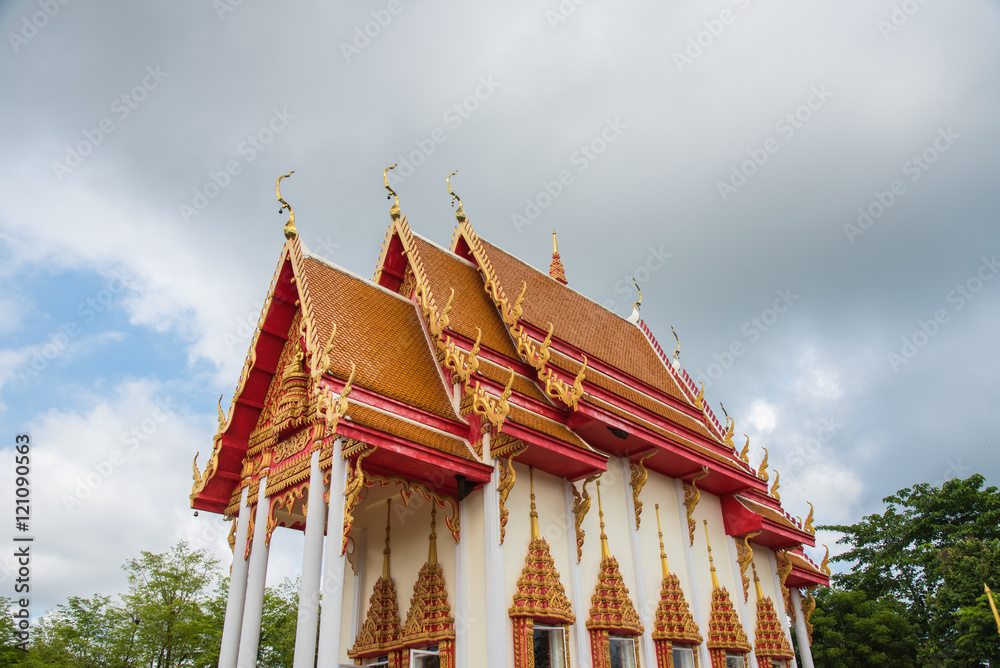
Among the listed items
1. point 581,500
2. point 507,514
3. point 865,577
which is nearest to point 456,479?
point 507,514

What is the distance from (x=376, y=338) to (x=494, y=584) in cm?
375

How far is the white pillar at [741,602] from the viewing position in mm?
12375

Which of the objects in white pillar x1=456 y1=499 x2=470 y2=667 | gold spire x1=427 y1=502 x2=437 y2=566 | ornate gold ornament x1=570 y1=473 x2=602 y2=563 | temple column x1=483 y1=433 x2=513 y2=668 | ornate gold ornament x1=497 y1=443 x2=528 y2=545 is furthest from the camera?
ornate gold ornament x1=570 y1=473 x2=602 y2=563

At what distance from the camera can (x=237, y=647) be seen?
9.39m

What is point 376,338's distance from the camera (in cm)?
1034

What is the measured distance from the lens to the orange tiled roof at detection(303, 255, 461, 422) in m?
9.38

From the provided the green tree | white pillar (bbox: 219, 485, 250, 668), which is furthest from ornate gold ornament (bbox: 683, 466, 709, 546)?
the green tree

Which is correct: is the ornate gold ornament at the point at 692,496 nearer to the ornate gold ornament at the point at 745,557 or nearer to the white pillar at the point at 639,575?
the white pillar at the point at 639,575

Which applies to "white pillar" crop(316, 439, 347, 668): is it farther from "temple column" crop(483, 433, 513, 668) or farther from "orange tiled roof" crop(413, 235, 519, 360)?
"orange tiled roof" crop(413, 235, 519, 360)

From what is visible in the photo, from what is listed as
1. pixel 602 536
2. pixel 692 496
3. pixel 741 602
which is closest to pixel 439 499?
pixel 602 536

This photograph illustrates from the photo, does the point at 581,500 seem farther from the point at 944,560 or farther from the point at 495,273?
the point at 944,560

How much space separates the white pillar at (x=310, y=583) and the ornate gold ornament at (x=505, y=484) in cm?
216

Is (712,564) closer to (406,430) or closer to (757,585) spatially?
(757,585)

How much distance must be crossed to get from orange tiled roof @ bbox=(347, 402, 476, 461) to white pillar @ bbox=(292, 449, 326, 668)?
3.19 feet
